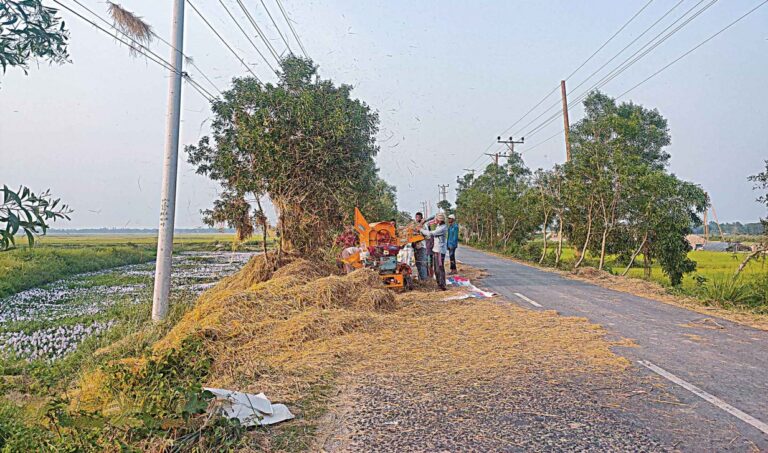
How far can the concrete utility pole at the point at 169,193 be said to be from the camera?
396 inches

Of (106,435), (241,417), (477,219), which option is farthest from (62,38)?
(477,219)

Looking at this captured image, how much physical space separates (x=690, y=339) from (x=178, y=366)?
667 centimetres

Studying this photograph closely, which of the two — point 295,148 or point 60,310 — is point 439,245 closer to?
point 295,148

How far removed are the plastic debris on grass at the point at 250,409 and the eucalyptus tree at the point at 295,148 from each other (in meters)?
9.88

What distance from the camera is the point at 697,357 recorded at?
21.3ft

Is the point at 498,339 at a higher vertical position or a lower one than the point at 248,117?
lower

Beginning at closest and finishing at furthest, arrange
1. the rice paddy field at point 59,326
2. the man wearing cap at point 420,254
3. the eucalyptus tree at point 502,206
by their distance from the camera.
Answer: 1. the rice paddy field at point 59,326
2. the man wearing cap at point 420,254
3. the eucalyptus tree at point 502,206

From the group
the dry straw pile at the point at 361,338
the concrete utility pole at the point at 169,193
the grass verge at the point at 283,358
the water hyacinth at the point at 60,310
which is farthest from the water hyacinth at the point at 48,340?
the dry straw pile at the point at 361,338

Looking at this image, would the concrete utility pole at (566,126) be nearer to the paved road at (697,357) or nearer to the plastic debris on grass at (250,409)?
the paved road at (697,357)

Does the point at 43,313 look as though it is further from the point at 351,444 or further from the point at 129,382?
the point at 351,444

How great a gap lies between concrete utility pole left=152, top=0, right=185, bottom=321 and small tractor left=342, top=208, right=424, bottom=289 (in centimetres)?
441

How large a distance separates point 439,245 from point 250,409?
9.01 metres

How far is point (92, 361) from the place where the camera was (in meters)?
8.25

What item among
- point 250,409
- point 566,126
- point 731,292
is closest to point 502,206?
point 566,126
